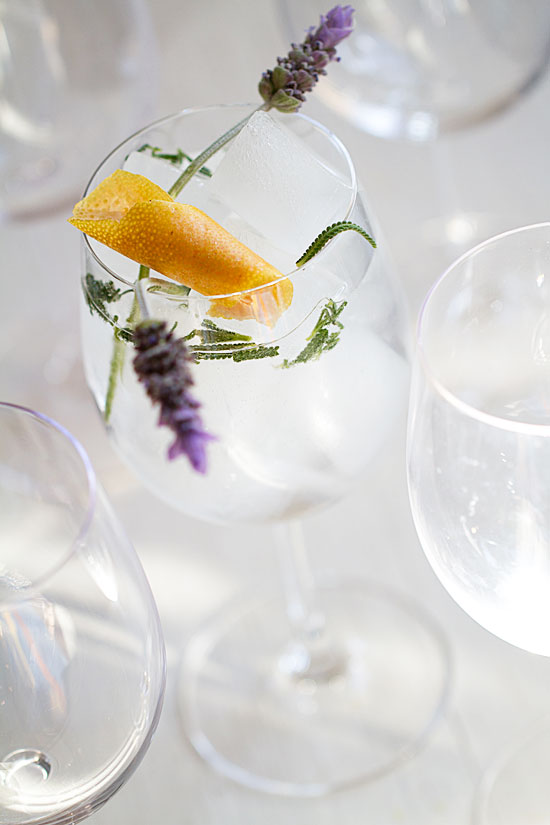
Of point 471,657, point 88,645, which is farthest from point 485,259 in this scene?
point 471,657

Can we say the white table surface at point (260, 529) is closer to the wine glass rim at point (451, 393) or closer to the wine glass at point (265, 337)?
the wine glass at point (265, 337)

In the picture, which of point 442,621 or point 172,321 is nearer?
point 172,321

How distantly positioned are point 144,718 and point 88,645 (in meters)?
0.04

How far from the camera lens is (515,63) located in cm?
85

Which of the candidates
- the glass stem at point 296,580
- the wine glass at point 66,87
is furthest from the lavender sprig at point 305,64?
the wine glass at point 66,87

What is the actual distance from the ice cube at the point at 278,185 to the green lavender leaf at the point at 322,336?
38 millimetres

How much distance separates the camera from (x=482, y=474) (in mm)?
442

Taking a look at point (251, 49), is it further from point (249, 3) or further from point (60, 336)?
point (60, 336)

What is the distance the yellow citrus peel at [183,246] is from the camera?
48cm

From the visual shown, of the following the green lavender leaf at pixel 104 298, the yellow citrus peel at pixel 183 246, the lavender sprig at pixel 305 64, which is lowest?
the green lavender leaf at pixel 104 298

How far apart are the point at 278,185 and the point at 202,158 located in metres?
0.04

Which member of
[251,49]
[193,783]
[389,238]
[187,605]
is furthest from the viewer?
[251,49]

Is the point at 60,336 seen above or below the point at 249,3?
below

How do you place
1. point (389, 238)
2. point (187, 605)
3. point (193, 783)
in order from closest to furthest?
point (193, 783) < point (187, 605) < point (389, 238)
